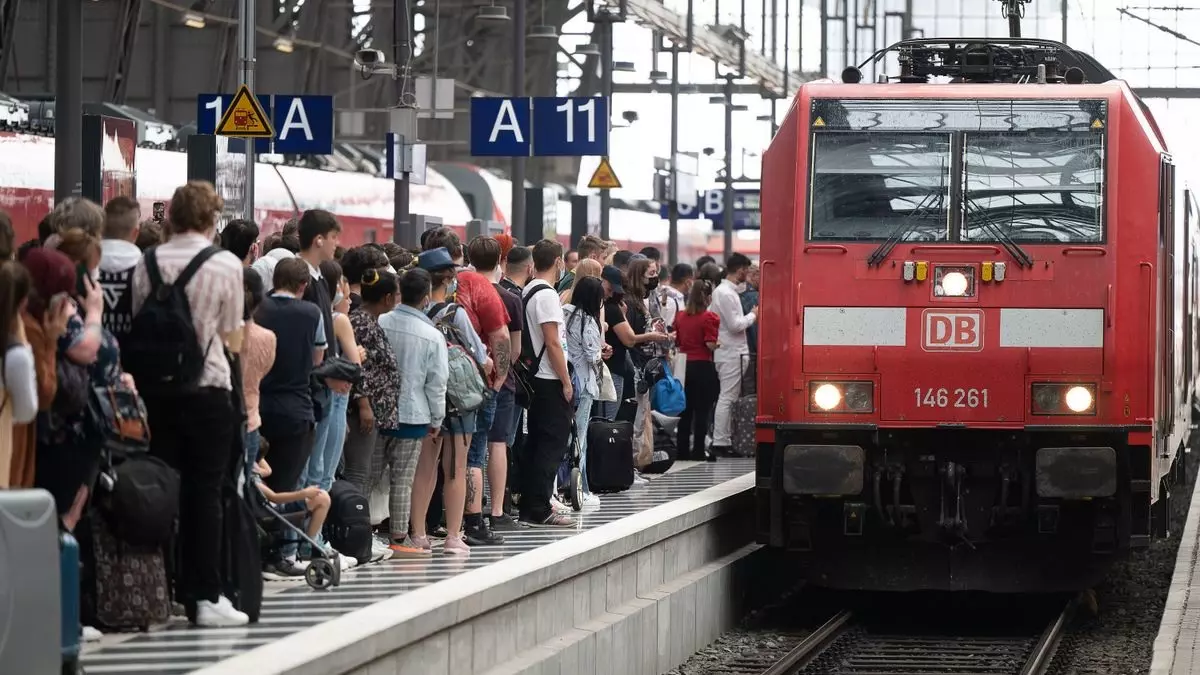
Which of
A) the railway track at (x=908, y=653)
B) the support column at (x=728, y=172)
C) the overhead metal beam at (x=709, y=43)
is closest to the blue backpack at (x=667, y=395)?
the railway track at (x=908, y=653)

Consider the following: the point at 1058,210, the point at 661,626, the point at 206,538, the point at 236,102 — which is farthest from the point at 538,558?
the point at 236,102

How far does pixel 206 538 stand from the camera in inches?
332

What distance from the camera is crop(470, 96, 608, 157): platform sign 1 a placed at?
21.5 meters

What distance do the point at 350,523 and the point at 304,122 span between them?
880 cm

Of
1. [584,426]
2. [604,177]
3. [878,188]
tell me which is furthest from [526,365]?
[604,177]

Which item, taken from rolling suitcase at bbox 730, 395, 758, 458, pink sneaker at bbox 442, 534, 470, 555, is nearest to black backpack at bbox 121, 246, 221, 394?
pink sneaker at bbox 442, 534, 470, 555

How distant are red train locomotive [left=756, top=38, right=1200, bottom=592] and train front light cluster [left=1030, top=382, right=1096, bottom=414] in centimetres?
1

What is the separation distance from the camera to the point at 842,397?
12.8 m

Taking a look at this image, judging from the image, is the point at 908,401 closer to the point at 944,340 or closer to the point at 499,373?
the point at 944,340

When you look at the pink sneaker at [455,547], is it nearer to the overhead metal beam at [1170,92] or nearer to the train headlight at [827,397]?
the train headlight at [827,397]

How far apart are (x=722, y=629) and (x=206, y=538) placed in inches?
239

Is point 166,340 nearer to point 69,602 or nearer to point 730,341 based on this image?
point 69,602

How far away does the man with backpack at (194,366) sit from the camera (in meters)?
8.20

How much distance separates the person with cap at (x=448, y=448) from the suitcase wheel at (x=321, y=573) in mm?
1662
